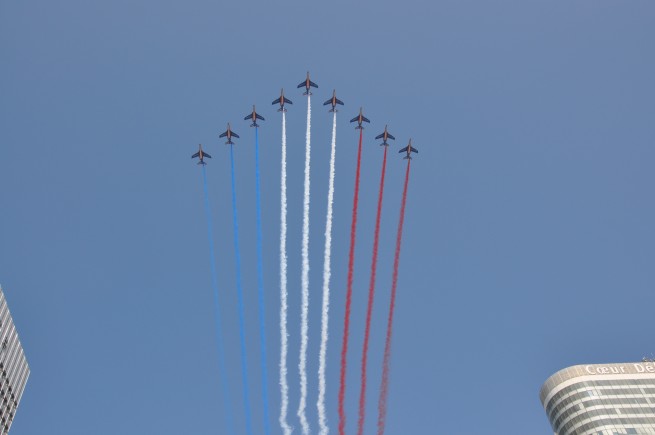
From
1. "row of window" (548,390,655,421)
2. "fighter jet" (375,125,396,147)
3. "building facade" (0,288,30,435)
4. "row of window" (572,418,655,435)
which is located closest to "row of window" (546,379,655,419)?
"row of window" (548,390,655,421)

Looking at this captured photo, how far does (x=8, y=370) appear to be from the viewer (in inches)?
5714

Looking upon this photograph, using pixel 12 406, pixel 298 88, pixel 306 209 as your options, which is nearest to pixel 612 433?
pixel 306 209

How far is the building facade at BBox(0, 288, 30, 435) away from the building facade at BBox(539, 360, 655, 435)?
120 metres

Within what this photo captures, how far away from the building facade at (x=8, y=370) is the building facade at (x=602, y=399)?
392ft

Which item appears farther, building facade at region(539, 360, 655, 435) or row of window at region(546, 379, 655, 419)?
row of window at region(546, 379, 655, 419)

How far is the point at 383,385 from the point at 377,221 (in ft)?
80.8

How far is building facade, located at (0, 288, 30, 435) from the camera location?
142 metres

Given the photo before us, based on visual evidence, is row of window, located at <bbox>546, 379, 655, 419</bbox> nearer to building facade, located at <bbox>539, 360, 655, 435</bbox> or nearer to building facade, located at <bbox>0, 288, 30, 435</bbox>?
building facade, located at <bbox>539, 360, 655, 435</bbox>

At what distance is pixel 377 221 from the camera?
10050 cm

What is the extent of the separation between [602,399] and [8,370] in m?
130

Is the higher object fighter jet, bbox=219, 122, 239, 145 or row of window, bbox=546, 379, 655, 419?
fighter jet, bbox=219, 122, 239, 145

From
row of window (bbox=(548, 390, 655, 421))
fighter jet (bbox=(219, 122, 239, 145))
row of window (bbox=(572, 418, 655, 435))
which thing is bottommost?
row of window (bbox=(572, 418, 655, 435))

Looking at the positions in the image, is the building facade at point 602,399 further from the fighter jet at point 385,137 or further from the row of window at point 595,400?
the fighter jet at point 385,137


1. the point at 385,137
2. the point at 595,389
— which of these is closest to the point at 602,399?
the point at 595,389
